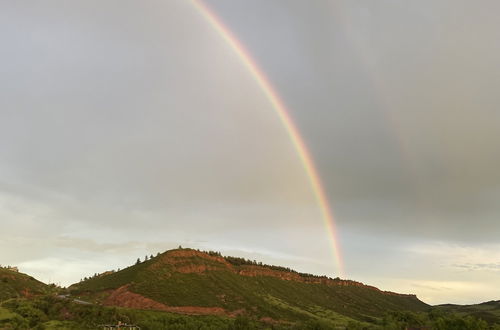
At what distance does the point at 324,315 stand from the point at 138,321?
9237 cm

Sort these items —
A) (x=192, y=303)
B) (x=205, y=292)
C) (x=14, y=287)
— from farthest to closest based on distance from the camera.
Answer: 1. (x=205, y=292)
2. (x=192, y=303)
3. (x=14, y=287)

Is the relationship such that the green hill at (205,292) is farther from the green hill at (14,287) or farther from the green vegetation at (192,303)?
the green hill at (14,287)

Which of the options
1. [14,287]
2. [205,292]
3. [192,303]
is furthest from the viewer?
[205,292]

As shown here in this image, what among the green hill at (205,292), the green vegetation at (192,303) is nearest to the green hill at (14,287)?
the green vegetation at (192,303)

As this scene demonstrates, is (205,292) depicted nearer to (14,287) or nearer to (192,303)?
(192,303)

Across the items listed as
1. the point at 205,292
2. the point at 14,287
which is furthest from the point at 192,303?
the point at 14,287

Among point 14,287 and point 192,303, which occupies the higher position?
point 14,287

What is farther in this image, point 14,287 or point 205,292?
point 205,292

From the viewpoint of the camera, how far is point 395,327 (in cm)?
9288

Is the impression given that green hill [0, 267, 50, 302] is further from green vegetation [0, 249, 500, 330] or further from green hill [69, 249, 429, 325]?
green hill [69, 249, 429, 325]

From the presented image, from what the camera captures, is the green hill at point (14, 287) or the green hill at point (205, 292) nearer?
the green hill at point (14, 287)

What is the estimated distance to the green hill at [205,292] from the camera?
11369 centimetres

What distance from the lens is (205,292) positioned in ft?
426

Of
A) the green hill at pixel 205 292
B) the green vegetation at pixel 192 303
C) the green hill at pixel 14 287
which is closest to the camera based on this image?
the green vegetation at pixel 192 303
